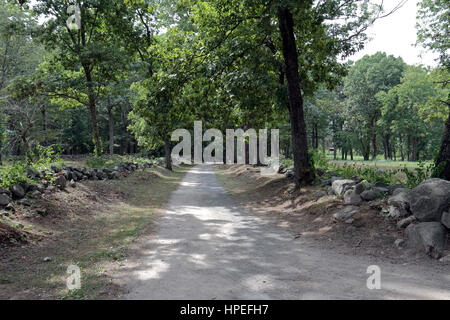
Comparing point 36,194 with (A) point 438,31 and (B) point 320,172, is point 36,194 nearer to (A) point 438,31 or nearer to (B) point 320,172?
(B) point 320,172

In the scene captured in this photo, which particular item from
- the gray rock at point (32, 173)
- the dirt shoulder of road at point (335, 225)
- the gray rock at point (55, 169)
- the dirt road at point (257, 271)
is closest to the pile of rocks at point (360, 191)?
the dirt shoulder of road at point (335, 225)

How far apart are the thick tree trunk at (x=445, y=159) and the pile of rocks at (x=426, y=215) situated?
1.53 m

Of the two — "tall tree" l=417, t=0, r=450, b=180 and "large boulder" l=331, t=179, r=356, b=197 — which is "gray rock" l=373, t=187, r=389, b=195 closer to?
"large boulder" l=331, t=179, r=356, b=197

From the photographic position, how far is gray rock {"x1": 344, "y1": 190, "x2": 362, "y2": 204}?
7367 millimetres

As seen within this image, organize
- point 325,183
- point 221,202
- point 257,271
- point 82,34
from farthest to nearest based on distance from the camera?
point 82,34 → point 221,202 → point 325,183 → point 257,271

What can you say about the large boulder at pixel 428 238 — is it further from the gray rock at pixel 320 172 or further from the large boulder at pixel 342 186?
the gray rock at pixel 320 172

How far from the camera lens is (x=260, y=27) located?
1084 cm

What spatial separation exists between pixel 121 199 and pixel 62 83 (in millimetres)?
9301

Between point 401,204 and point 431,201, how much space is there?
2.23 feet

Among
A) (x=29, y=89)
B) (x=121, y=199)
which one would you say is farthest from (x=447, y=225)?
(x=29, y=89)

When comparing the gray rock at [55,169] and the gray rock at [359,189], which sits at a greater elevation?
the gray rock at [55,169]

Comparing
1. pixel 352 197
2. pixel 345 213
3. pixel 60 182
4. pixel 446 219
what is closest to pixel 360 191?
pixel 352 197

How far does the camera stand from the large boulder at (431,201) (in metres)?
5.41

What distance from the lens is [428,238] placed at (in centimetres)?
507
